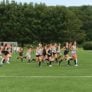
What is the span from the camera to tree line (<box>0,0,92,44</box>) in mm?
104625

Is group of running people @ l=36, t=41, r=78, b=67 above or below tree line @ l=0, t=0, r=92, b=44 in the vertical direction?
below

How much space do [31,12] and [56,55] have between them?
72.5 metres

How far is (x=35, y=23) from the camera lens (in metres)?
107

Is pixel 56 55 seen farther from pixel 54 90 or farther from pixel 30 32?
pixel 30 32

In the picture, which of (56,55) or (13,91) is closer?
(13,91)

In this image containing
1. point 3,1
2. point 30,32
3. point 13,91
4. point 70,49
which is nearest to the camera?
point 13,91

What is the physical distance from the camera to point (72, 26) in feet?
Result: 385

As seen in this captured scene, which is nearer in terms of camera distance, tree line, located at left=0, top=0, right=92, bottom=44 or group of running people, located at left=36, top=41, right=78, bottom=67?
group of running people, located at left=36, top=41, right=78, bottom=67

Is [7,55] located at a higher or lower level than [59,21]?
lower

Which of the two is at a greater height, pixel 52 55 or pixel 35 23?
pixel 35 23

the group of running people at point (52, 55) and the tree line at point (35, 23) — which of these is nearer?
the group of running people at point (52, 55)

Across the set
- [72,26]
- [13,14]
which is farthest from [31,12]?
[72,26]

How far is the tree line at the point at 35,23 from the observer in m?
105

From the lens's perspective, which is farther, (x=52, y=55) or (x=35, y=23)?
(x=35, y=23)
